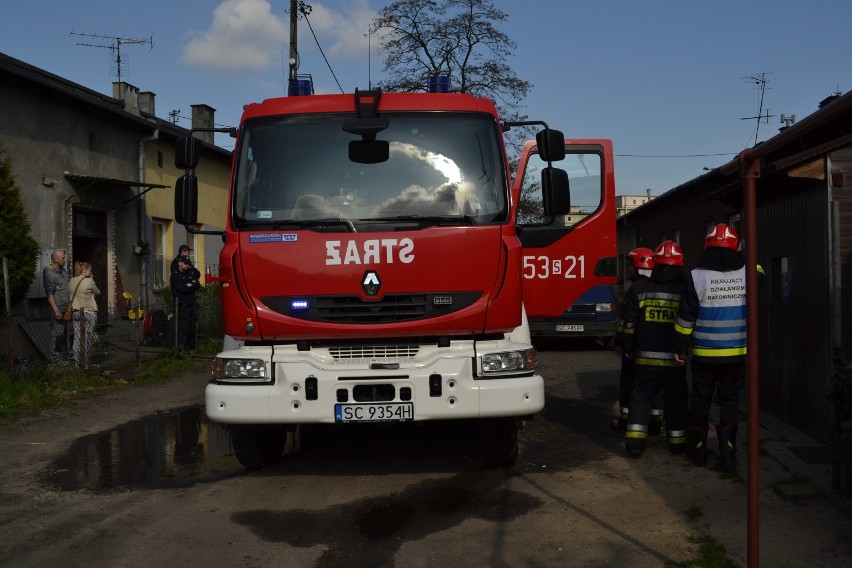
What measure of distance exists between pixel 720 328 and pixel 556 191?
5.29 ft

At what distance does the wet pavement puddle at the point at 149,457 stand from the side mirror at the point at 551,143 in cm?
352

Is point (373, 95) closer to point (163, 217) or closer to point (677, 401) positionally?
point (677, 401)

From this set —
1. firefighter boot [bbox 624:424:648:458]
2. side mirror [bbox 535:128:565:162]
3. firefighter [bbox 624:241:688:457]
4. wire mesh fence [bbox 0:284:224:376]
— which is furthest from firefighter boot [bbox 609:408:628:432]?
wire mesh fence [bbox 0:284:224:376]

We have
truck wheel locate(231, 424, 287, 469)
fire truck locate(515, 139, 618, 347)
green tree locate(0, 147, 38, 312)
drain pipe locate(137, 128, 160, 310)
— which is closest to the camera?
truck wheel locate(231, 424, 287, 469)

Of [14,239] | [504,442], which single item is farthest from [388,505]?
[14,239]

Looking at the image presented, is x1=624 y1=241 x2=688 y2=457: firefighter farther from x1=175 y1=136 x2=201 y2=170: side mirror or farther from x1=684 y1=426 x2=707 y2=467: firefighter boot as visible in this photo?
x1=175 y1=136 x2=201 y2=170: side mirror

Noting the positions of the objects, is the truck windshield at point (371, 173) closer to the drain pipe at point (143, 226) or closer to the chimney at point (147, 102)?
the drain pipe at point (143, 226)

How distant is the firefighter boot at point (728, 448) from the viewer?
6.36 m

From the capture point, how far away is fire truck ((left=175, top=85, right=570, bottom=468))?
5965 mm

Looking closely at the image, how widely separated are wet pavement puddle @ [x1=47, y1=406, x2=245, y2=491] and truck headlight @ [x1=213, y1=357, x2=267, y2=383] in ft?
3.36

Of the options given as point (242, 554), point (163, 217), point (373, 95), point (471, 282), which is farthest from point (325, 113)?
point (163, 217)

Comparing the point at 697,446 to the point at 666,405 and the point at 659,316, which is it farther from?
the point at 659,316

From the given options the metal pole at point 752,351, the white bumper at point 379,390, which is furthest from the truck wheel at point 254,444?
the metal pole at point 752,351

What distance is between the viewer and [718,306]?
6.36 meters
